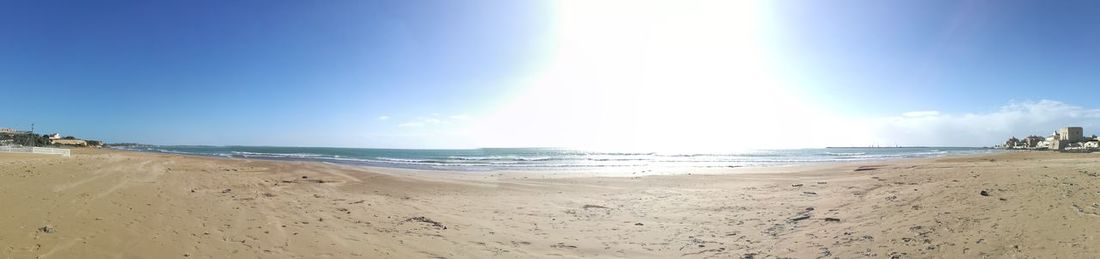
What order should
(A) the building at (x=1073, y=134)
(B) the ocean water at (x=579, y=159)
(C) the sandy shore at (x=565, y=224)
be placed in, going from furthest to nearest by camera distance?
(A) the building at (x=1073, y=134) < (B) the ocean water at (x=579, y=159) < (C) the sandy shore at (x=565, y=224)

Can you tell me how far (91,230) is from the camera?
760 centimetres

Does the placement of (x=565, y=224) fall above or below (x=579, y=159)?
below

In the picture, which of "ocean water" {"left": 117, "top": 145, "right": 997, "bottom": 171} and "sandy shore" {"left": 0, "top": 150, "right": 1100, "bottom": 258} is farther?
"ocean water" {"left": 117, "top": 145, "right": 997, "bottom": 171}

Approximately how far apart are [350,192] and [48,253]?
30.2 ft

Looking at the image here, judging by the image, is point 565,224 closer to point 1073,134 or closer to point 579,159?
point 579,159

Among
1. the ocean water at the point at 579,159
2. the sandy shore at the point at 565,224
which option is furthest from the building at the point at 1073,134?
the sandy shore at the point at 565,224

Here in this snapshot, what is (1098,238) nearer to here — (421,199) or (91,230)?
(421,199)

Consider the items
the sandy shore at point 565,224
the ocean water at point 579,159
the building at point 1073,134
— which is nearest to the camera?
the sandy shore at point 565,224

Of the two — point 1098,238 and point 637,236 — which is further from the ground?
point 1098,238

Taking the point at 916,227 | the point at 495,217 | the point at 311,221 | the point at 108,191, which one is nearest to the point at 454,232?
the point at 495,217

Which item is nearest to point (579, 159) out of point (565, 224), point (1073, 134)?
point (565, 224)

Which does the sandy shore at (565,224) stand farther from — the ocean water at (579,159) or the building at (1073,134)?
the building at (1073,134)

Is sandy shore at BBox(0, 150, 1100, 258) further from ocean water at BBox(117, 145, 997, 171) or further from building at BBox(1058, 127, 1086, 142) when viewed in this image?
building at BBox(1058, 127, 1086, 142)

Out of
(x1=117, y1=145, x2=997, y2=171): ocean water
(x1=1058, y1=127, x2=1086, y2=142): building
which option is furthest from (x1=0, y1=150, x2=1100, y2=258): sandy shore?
(x1=1058, y1=127, x2=1086, y2=142): building
